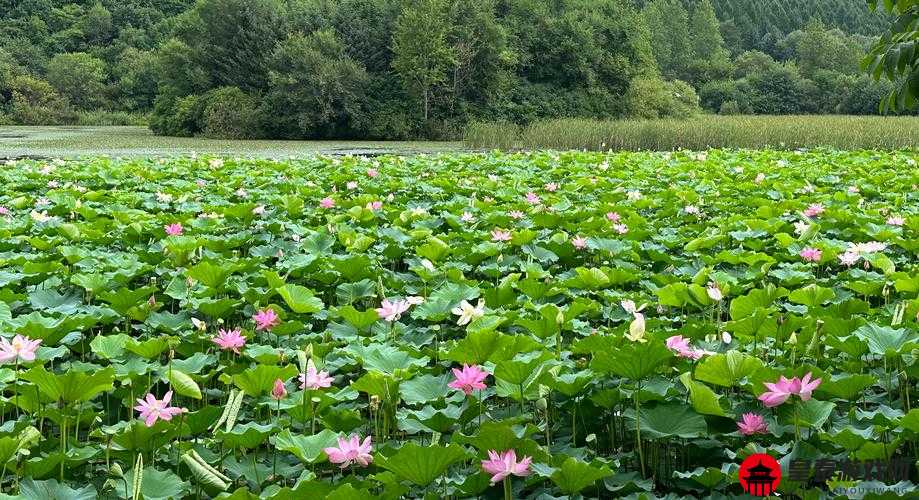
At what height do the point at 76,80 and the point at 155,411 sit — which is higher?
the point at 76,80

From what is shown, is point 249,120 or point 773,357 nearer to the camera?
point 773,357

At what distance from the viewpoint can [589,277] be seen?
2.37 m

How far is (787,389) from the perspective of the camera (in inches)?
50.2

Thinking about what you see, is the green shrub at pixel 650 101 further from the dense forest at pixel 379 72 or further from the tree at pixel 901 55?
the tree at pixel 901 55

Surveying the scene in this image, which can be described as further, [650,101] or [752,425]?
[650,101]

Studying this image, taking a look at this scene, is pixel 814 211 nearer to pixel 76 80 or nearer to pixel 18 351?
pixel 18 351

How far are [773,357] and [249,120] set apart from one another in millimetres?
21465

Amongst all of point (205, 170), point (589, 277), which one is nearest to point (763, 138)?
point (205, 170)

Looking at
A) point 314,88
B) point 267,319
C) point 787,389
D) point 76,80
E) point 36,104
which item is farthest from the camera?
point 76,80

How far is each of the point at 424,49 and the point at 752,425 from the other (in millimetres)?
21549

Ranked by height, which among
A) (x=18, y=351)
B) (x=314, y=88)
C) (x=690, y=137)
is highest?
(x=314, y=88)

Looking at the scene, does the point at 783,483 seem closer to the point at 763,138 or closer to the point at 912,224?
the point at 912,224

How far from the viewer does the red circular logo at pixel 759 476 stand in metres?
1.17

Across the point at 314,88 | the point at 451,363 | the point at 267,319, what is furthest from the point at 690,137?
the point at 267,319
